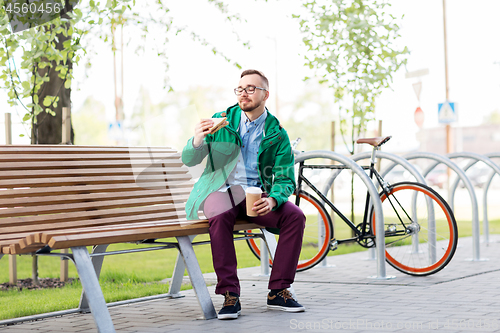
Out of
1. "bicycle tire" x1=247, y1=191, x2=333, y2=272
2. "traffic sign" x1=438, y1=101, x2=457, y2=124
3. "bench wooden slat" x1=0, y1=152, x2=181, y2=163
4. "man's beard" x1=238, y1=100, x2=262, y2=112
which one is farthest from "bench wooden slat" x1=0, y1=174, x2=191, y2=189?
"traffic sign" x1=438, y1=101, x2=457, y2=124

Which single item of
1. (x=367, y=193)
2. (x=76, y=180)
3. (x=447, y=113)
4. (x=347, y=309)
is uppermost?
(x=447, y=113)

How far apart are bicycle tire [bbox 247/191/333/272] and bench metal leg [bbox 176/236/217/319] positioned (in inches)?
73.6

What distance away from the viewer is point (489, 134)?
62.5 m

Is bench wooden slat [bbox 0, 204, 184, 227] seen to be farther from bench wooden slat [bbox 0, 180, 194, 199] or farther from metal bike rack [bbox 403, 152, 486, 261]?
metal bike rack [bbox 403, 152, 486, 261]

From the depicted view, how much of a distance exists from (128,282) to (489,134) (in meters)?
61.6

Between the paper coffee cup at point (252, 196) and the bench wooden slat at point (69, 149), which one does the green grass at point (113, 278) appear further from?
the paper coffee cup at point (252, 196)

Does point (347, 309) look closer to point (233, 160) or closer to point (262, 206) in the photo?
point (262, 206)

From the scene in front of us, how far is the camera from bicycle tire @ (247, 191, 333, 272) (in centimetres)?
578

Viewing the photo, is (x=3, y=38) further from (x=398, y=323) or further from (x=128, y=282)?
(x=398, y=323)

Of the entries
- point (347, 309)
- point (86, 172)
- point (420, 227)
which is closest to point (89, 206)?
point (86, 172)

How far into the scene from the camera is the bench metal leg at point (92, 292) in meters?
3.30

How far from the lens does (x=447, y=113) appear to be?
13.9 metres

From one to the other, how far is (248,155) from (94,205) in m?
1.05

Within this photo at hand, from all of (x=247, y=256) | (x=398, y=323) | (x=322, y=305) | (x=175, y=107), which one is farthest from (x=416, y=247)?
(x=175, y=107)
